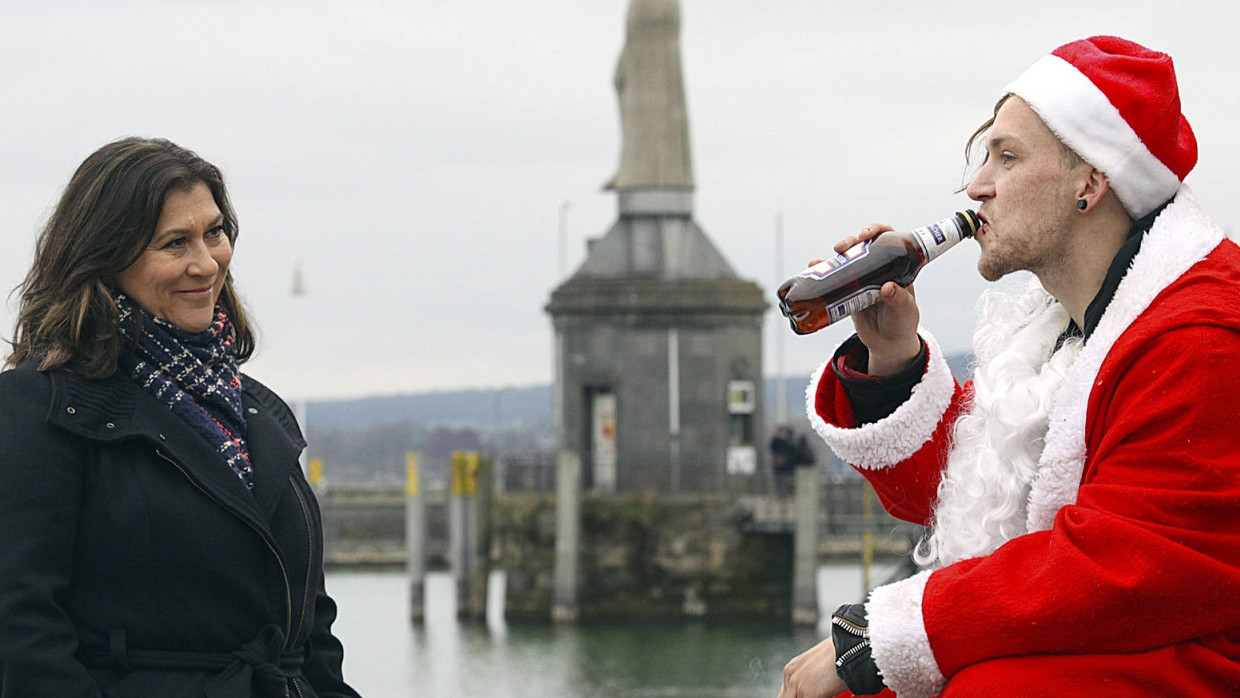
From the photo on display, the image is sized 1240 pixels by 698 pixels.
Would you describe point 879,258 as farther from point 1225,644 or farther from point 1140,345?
point 1225,644

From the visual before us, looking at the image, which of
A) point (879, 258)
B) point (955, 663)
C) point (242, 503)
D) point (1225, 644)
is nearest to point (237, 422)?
point (242, 503)

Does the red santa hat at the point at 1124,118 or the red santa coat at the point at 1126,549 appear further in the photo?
the red santa hat at the point at 1124,118

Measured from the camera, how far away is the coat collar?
11.0 feet

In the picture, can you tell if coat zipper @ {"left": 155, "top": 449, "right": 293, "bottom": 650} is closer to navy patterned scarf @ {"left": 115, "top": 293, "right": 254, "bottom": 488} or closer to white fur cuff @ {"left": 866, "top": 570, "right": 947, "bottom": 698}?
navy patterned scarf @ {"left": 115, "top": 293, "right": 254, "bottom": 488}

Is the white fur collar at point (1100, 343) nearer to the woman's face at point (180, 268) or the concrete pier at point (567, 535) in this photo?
the woman's face at point (180, 268)

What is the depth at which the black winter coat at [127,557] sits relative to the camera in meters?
3.20

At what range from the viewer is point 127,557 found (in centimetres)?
334

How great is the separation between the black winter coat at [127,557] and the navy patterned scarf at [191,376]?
39 mm

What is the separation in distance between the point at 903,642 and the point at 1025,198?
2.39 ft

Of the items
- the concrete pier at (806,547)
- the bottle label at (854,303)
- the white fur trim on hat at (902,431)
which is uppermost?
the bottle label at (854,303)

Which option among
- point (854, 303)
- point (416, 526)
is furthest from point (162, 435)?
point (416, 526)

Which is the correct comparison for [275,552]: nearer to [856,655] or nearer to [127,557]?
[127,557]

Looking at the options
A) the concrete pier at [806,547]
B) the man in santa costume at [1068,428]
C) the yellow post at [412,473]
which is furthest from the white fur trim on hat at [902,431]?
the yellow post at [412,473]

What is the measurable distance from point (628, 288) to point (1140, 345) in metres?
27.0
